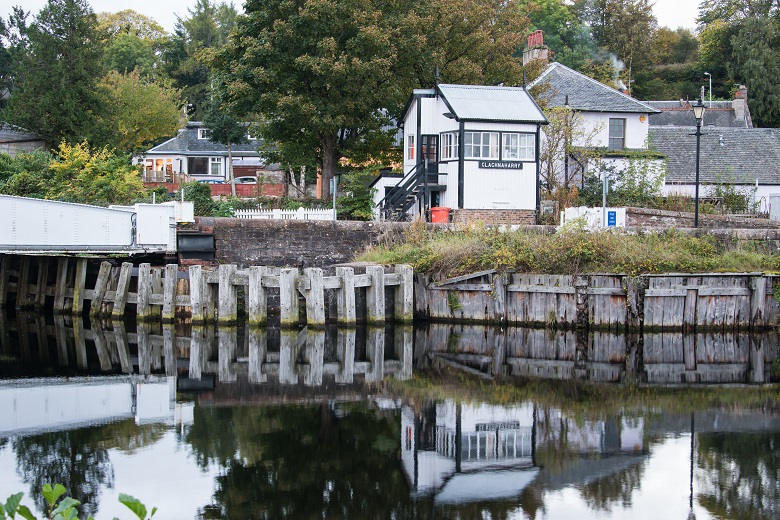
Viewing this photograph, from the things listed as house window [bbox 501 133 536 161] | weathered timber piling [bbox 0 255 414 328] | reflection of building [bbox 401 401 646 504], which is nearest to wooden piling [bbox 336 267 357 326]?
weathered timber piling [bbox 0 255 414 328]

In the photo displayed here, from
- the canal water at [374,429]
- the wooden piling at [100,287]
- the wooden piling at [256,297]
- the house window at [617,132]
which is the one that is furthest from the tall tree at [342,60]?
the canal water at [374,429]

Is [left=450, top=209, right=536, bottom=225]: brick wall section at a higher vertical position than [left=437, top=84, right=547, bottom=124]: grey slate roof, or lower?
lower

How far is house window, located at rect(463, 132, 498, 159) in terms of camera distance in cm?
3170

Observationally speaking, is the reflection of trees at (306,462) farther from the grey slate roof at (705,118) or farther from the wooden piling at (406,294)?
the grey slate roof at (705,118)

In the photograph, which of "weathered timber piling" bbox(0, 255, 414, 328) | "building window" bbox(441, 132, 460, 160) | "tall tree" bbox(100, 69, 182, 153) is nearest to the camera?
"weathered timber piling" bbox(0, 255, 414, 328)

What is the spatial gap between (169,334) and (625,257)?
38.6 feet

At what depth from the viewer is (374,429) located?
51.6 ft

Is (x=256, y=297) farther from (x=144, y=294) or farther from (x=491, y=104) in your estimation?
(x=491, y=104)

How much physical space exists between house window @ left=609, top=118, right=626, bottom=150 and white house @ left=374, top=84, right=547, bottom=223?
8.38 metres

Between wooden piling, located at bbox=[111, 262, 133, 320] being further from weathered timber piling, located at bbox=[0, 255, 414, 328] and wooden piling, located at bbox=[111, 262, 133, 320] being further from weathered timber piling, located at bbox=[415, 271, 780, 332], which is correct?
weathered timber piling, located at bbox=[415, 271, 780, 332]

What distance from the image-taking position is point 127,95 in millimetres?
55500

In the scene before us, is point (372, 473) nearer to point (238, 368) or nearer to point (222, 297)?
point (238, 368)

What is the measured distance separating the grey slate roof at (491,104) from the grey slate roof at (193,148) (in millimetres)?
29479

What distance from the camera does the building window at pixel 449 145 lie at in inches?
1262
